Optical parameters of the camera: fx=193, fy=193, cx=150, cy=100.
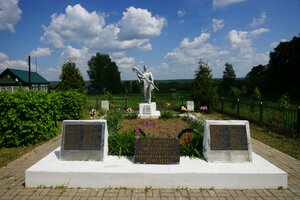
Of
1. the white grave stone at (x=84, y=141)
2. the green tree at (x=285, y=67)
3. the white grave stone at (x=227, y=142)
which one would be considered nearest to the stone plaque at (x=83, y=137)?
the white grave stone at (x=84, y=141)

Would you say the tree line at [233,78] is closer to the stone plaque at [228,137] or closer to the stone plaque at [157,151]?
the stone plaque at [228,137]

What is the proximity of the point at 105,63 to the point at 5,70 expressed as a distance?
2284 cm

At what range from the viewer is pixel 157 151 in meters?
4.08

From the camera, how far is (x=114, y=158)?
4254mm

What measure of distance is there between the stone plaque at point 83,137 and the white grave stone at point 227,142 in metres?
2.38

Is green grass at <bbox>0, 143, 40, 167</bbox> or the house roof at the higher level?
the house roof

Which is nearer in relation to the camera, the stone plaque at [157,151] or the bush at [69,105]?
the stone plaque at [157,151]

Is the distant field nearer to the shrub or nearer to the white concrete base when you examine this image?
the shrub

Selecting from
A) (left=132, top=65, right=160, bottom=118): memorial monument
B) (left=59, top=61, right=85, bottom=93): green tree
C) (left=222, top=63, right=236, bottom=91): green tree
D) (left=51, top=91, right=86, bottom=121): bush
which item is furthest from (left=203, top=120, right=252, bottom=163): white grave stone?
(left=222, top=63, right=236, bottom=91): green tree

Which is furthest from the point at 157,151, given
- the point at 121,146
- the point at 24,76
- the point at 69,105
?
the point at 24,76

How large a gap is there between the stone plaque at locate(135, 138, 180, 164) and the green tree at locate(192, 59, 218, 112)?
1068cm

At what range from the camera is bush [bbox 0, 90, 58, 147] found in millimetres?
5953

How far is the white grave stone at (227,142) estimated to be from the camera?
4.07m

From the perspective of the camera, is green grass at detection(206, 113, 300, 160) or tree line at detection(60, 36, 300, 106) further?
tree line at detection(60, 36, 300, 106)
